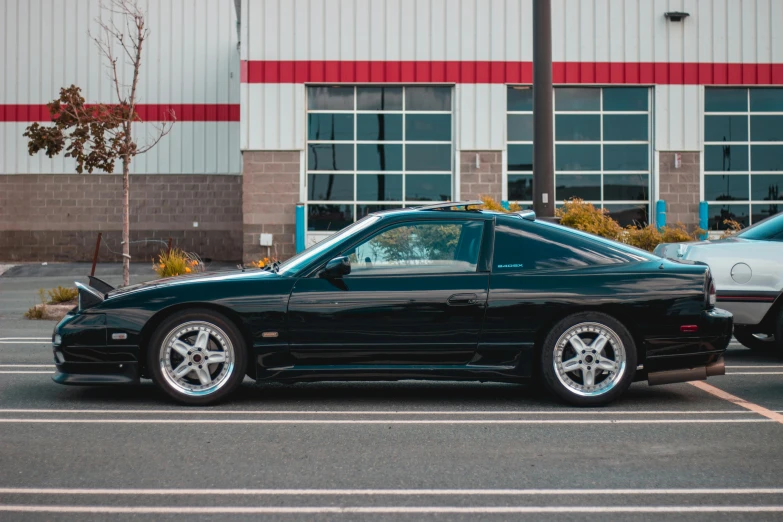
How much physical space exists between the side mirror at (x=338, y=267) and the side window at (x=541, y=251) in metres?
1.05

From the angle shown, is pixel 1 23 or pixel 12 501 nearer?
pixel 12 501

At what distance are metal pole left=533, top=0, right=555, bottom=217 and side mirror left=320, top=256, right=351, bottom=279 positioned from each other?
19.7ft

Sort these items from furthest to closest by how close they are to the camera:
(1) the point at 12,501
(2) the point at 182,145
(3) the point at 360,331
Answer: (2) the point at 182,145
(3) the point at 360,331
(1) the point at 12,501

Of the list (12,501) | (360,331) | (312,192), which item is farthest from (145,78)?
(12,501)

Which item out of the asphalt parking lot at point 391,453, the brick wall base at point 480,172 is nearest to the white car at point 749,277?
the asphalt parking lot at point 391,453

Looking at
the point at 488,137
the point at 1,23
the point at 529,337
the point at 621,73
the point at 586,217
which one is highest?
the point at 1,23

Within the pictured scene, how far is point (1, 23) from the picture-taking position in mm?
28984

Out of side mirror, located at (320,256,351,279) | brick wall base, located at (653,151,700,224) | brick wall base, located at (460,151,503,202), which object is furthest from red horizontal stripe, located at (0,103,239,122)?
side mirror, located at (320,256,351,279)

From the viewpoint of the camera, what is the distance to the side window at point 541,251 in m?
7.26

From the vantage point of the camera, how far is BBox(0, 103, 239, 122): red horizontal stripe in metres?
28.4

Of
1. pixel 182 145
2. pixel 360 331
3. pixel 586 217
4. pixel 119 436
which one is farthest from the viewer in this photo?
pixel 182 145

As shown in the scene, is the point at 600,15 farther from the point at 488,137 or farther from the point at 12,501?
the point at 12,501

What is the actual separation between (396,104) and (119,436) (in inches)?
706

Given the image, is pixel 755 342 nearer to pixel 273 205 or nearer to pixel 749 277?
pixel 749 277
